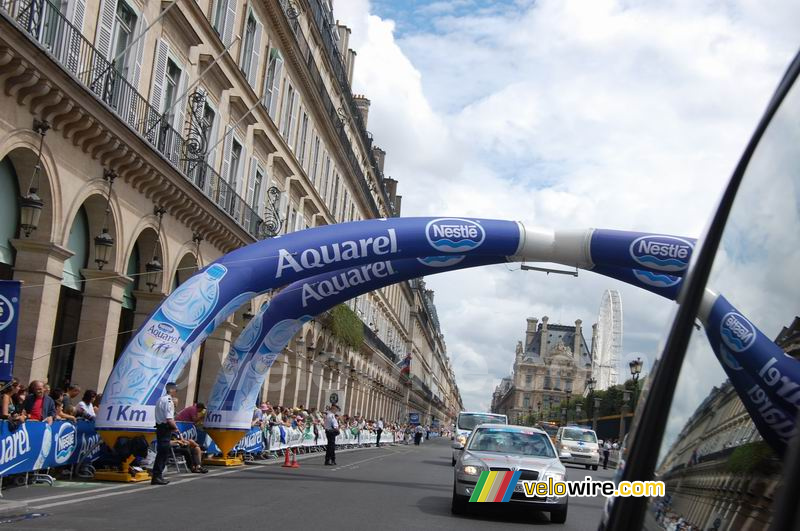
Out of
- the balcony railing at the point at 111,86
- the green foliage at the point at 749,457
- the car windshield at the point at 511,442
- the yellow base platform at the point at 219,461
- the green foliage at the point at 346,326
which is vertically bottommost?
the yellow base platform at the point at 219,461

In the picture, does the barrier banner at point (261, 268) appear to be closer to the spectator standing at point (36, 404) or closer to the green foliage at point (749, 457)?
the spectator standing at point (36, 404)

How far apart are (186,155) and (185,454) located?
30.7 ft

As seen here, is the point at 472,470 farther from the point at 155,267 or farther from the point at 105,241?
the point at 155,267

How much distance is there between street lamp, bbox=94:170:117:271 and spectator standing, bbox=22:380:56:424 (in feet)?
20.0

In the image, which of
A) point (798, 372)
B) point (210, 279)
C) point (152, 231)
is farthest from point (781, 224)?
point (152, 231)

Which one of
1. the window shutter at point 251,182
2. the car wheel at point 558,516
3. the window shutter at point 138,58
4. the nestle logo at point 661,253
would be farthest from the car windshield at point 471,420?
the car wheel at point 558,516

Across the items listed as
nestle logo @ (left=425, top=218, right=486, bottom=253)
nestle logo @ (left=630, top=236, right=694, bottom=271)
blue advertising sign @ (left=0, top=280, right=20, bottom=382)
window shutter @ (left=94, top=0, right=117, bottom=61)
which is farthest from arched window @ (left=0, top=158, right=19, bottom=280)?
nestle logo @ (left=630, top=236, right=694, bottom=271)

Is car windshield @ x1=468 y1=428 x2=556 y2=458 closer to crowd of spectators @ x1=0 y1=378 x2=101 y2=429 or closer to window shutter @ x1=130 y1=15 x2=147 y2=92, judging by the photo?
crowd of spectators @ x1=0 y1=378 x2=101 y2=429

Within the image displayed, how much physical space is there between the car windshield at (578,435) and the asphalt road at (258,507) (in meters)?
20.6

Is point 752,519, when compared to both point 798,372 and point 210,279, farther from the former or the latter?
point 210,279

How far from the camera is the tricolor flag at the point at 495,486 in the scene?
13094 mm

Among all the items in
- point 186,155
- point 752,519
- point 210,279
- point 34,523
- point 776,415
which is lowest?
point 34,523

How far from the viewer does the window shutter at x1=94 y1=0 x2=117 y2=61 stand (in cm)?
1942

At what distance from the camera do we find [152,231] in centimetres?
2412
